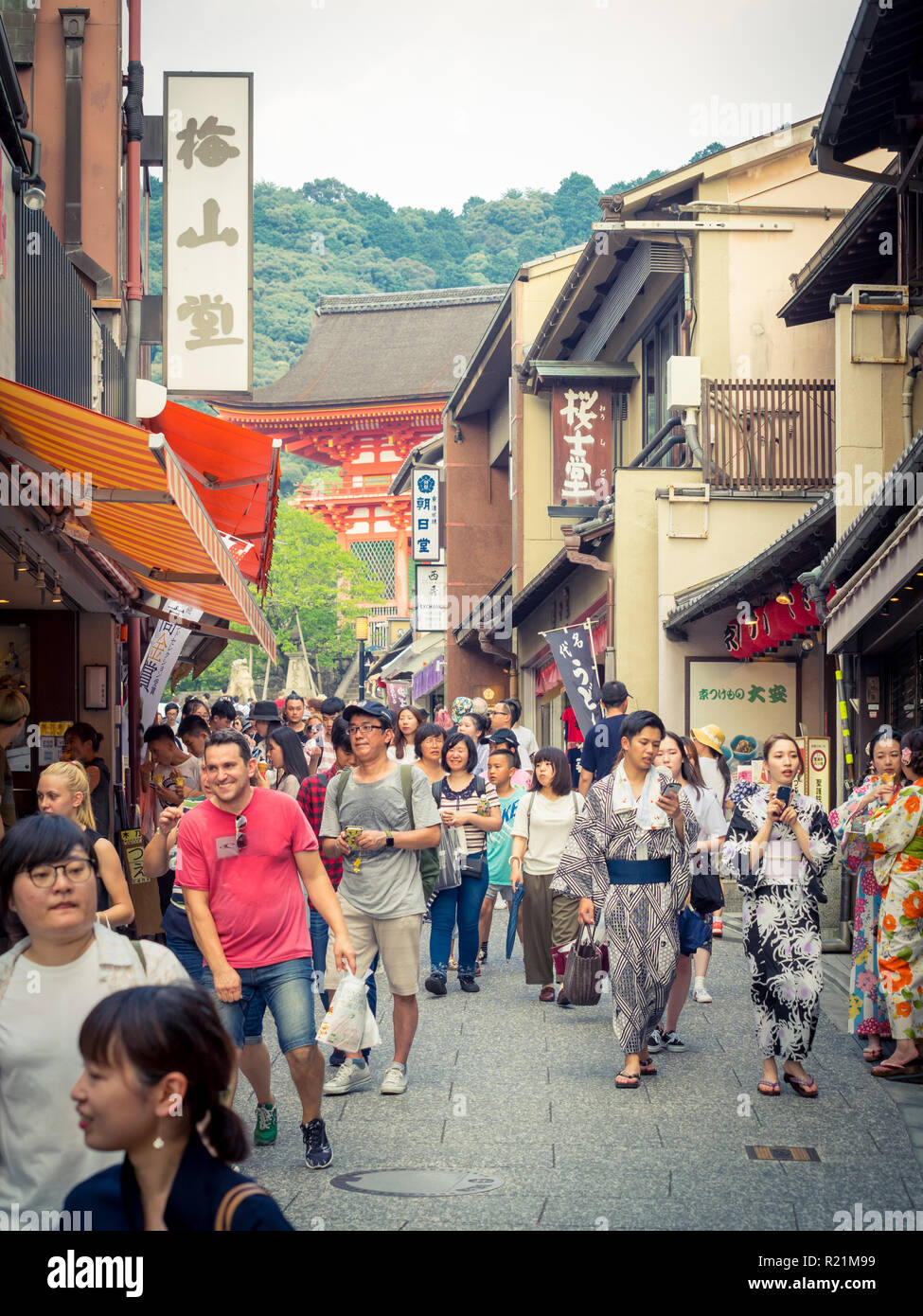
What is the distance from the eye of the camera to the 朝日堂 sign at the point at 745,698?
1703 cm

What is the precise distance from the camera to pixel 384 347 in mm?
51438

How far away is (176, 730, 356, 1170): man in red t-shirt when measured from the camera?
598 centimetres

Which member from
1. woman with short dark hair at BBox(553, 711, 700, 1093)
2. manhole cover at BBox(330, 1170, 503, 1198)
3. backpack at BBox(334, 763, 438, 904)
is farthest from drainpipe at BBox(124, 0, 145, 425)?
manhole cover at BBox(330, 1170, 503, 1198)

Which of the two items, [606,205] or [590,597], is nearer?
[606,205]

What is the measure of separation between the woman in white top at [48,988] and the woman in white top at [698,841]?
477 centimetres

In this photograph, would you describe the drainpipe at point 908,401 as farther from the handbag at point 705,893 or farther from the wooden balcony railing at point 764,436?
the wooden balcony railing at point 764,436

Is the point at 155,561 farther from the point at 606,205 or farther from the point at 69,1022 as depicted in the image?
the point at 606,205

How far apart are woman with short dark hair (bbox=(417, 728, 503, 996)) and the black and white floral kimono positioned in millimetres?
3118

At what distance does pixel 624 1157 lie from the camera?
243 inches

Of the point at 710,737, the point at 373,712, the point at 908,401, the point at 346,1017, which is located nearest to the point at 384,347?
the point at 908,401

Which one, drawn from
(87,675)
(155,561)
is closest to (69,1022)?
(155,561)

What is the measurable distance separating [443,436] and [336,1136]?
25.8 m

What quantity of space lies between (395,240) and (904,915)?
288 ft

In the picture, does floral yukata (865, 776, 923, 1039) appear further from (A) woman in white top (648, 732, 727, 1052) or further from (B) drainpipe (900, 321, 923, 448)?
(B) drainpipe (900, 321, 923, 448)
